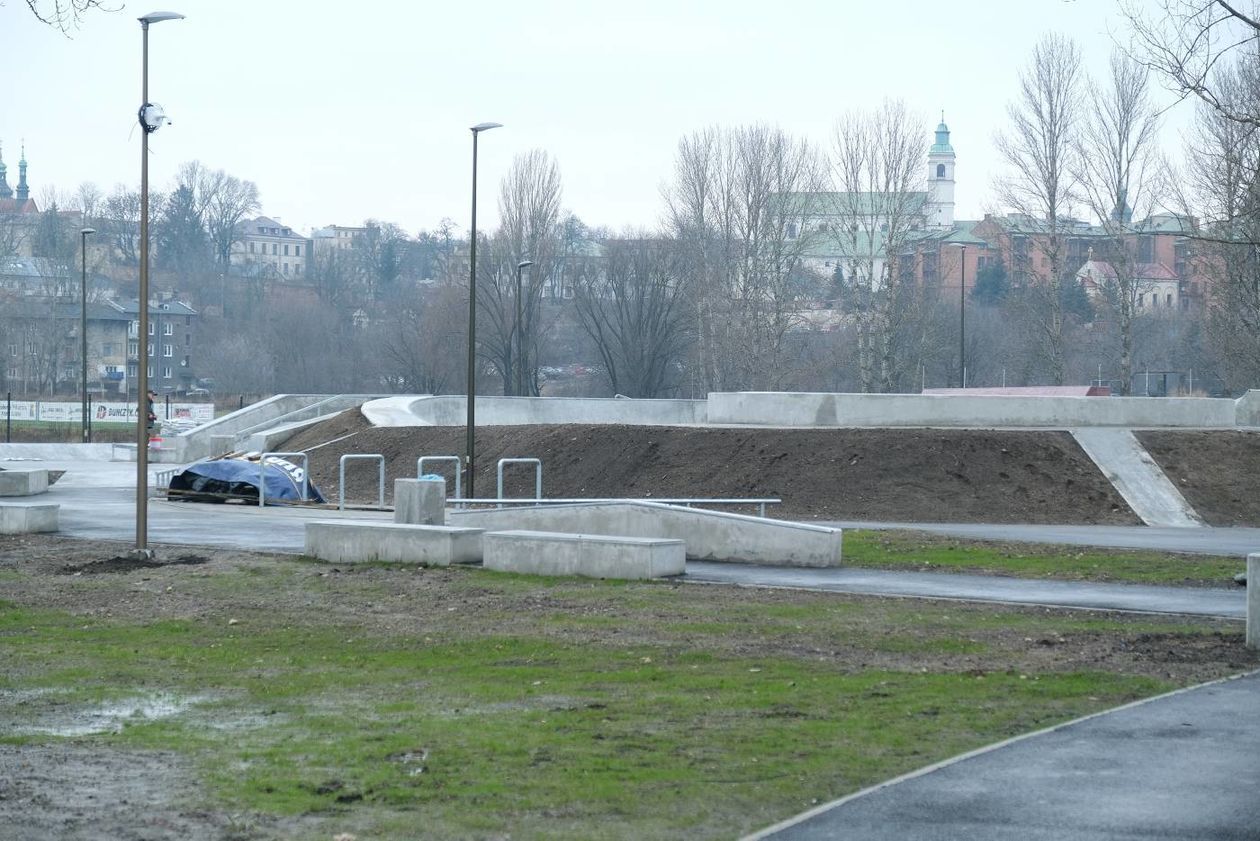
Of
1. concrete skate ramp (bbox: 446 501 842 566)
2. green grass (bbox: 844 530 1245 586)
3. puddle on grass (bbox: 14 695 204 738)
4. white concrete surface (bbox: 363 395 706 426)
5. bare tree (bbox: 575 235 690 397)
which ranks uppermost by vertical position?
bare tree (bbox: 575 235 690 397)

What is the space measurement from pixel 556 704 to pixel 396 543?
8874 mm

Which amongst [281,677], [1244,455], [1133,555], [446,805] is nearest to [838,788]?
[446,805]

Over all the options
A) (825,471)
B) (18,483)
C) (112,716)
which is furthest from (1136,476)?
(112,716)

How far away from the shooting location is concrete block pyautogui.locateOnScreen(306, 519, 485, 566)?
699 inches

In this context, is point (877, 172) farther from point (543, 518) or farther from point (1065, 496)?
point (543, 518)

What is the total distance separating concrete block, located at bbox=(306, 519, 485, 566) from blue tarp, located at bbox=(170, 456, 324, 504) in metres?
11.6

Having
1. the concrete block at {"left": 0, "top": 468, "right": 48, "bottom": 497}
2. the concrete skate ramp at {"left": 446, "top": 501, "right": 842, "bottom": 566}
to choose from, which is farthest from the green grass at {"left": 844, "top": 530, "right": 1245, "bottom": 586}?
the concrete block at {"left": 0, "top": 468, "right": 48, "bottom": 497}

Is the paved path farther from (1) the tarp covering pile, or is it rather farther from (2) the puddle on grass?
(1) the tarp covering pile

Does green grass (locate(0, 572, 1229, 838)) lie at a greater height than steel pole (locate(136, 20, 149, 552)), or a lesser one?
lesser

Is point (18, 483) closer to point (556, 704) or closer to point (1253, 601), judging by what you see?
point (556, 704)

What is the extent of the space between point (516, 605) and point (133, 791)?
7.44 m

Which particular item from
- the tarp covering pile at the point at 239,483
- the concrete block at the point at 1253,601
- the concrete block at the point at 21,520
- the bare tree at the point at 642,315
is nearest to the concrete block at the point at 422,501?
the concrete block at the point at 21,520

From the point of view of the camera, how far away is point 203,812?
6742 mm

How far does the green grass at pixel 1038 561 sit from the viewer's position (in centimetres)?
1700
